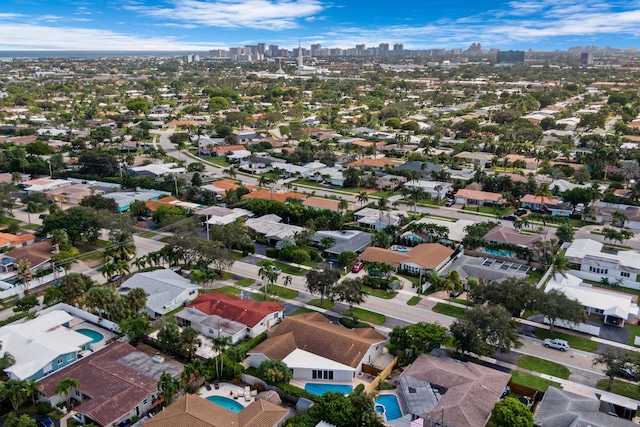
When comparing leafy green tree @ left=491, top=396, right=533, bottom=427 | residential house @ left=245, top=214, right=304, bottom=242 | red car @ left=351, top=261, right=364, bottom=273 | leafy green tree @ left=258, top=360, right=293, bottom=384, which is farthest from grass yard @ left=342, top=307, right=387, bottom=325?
residential house @ left=245, top=214, right=304, bottom=242

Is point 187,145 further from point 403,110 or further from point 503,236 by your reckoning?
point 503,236

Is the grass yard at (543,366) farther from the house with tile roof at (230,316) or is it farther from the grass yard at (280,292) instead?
the grass yard at (280,292)

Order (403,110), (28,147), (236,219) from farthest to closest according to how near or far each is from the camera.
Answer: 1. (403,110)
2. (28,147)
3. (236,219)

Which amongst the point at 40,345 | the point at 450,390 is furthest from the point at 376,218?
the point at 40,345

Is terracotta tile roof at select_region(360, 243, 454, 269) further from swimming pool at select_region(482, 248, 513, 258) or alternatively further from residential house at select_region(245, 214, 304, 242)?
residential house at select_region(245, 214, 304, 242)

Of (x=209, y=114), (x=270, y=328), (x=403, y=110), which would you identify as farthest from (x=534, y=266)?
(x=209, y=114)
